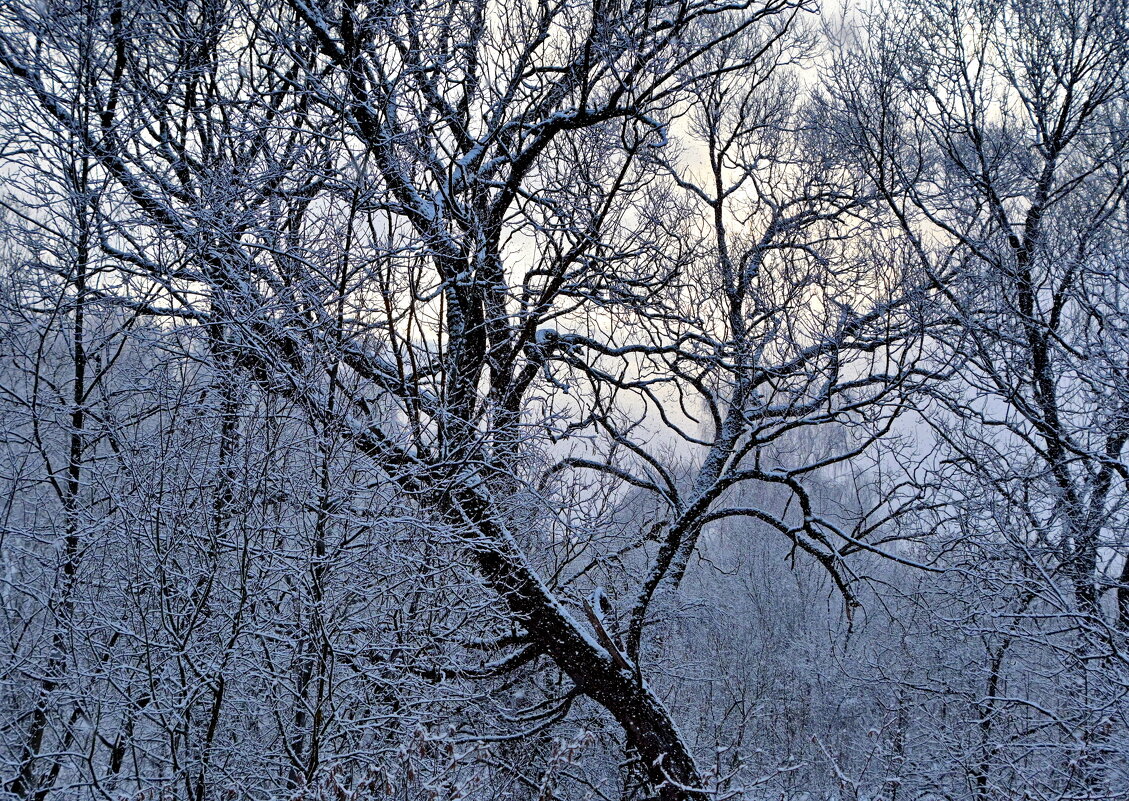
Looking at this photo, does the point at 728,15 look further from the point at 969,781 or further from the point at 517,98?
the point at 969,781

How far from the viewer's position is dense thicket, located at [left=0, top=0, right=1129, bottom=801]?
4.50 m

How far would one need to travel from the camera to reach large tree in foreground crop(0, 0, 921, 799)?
5.18 m

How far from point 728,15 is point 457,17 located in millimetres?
4831

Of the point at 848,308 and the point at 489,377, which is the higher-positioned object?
the point at 848,308

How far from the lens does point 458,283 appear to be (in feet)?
19.8

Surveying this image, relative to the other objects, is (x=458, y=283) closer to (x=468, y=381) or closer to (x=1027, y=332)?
(x=468, y=381)

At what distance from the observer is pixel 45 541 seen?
4.71 metres

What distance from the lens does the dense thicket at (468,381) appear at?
14.8ft

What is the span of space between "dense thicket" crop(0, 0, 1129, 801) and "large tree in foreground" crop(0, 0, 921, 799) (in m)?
0.06

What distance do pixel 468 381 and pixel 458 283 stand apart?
802 mm

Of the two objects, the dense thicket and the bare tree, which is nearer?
the dense thicket

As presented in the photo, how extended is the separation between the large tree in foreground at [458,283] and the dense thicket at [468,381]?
0.06m

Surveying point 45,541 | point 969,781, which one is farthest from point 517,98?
point 969,781

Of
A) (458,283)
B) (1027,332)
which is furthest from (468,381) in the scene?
(1027,332)
